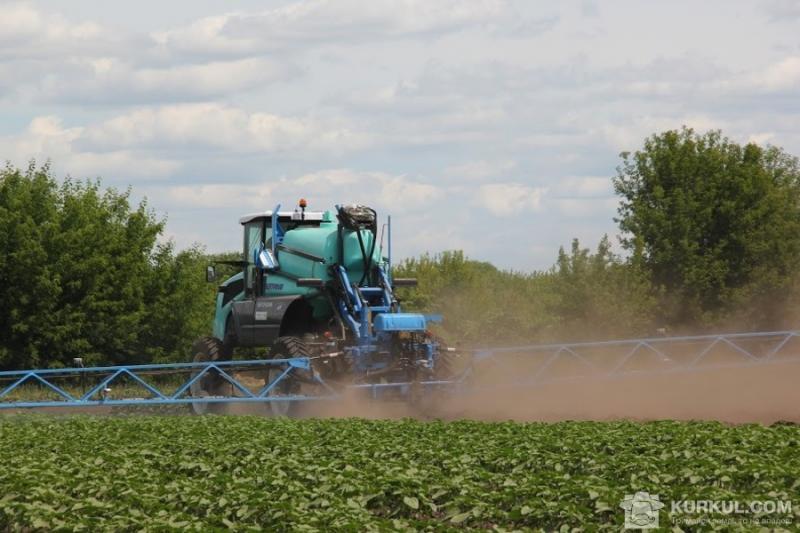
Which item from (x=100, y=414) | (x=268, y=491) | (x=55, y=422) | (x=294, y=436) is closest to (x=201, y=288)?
(x=100, y=414)

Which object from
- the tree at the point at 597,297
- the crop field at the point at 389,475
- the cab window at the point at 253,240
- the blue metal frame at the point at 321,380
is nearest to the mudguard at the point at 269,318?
the cab window at the point at 253,240

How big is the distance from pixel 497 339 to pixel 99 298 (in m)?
12.2

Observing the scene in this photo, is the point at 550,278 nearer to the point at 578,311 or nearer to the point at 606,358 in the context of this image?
the point at 578,311

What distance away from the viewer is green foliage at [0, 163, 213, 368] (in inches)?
1380

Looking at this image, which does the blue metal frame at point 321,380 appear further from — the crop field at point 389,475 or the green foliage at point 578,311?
the green foliage at point 578,311

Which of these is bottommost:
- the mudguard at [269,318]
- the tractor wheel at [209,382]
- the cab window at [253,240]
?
the tractor wheel at [209,382]

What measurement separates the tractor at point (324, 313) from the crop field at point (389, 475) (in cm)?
379

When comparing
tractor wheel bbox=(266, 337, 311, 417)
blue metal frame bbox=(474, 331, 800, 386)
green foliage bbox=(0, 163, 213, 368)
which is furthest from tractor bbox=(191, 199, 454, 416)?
green foliage bbox=(0, 163, 213, 368)

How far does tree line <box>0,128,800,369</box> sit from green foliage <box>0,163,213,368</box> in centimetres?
4

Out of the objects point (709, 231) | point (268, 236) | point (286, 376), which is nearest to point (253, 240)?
point (268, 236)

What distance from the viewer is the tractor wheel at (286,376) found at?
21.2m

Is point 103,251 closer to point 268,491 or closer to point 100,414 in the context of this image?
point 100,414

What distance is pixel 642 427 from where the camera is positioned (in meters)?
16.1

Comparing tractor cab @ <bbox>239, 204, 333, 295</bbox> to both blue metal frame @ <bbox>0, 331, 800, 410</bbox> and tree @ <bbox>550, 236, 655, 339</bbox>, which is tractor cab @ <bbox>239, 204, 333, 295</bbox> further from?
tree @ <bbox>550, 236, 655, 339</bbox>
